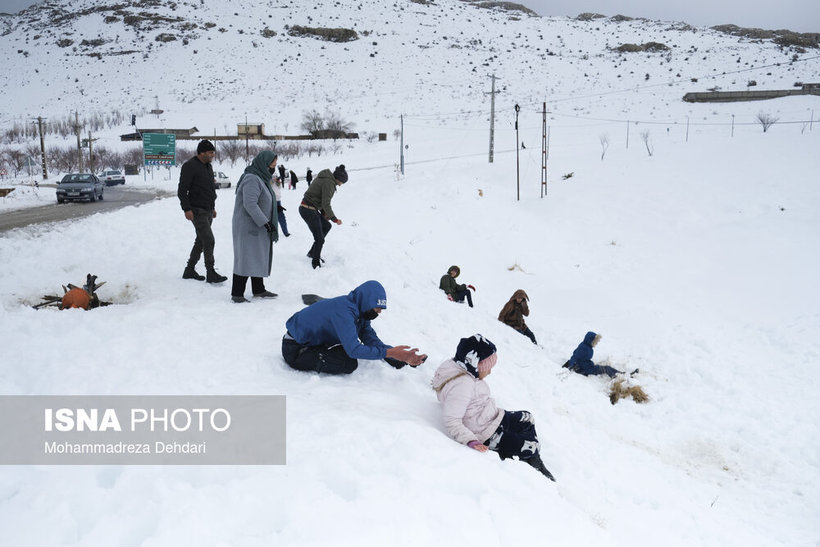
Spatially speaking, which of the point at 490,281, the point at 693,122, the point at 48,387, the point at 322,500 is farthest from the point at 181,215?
the point at 693,122

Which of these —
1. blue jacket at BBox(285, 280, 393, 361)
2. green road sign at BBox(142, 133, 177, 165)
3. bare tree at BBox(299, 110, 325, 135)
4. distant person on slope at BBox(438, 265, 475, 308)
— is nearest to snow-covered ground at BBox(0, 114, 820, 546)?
blue jacket at BBox(285, 280, 393, 361)

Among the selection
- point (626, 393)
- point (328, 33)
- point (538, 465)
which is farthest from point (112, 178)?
point (328, 33)

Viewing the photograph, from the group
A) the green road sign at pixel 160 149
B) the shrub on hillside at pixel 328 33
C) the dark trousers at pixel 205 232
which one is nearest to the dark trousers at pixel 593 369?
the dark trousers at pixel 205 232

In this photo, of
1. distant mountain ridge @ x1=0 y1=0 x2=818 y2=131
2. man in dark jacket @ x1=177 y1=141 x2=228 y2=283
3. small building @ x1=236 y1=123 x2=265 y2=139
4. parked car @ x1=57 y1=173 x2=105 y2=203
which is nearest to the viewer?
man in dark jacket @ x1=177 y1=141 x2=228 y2=283

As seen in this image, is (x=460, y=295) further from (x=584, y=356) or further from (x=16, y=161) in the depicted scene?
(x=16, y=161)

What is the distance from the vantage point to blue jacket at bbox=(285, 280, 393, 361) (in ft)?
14.3

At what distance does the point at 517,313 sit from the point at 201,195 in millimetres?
5621

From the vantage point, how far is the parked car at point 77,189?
22347 millimetres

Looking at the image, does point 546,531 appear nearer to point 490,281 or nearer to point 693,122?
point 490,281

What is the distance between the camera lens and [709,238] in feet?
56.1

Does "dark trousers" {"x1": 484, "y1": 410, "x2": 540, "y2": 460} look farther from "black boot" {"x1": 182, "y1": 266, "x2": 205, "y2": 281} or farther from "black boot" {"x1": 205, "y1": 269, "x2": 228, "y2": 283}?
"black boot" {"x1": 182, "y1": 266, "x2": 205, "y2": 281}

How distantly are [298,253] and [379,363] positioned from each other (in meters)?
4.75

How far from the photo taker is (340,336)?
14.3 feet

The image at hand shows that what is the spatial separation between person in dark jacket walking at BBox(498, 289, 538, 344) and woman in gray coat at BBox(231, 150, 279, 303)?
4.73m
